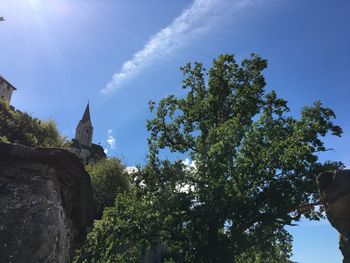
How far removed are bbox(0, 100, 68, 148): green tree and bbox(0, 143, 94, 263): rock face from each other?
113 feet

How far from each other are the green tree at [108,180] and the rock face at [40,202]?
33.8m

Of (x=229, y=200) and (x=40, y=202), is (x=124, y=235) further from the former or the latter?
(x=40, y=202)

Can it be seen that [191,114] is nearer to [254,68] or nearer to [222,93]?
[222,93]

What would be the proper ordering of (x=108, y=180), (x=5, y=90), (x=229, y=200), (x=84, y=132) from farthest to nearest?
(x=84, y=132) → (x=5, y=90) → (x=108, y=180) → (x=229, y=200)

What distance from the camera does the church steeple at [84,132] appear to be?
108812mm

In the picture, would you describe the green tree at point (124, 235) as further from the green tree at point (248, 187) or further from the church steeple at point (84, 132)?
the church steeple at point (84, 132)

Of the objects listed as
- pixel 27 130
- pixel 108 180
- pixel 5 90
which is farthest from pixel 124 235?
pixel 5 90

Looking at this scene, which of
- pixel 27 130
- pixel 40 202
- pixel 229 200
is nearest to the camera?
pixel 40 202

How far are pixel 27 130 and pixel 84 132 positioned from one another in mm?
59014

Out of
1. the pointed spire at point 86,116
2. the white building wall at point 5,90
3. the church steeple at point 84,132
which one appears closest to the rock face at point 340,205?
the white building wall at point 5,90

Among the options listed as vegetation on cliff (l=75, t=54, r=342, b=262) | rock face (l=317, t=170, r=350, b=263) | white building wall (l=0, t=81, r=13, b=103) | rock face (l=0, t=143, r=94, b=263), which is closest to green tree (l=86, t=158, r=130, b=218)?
vegetation on cliff (l=75, t=54, r=342, b=262)

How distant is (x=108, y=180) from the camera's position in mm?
52969

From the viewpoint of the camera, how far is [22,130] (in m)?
51.0

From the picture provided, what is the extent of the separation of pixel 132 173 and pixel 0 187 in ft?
62.8
